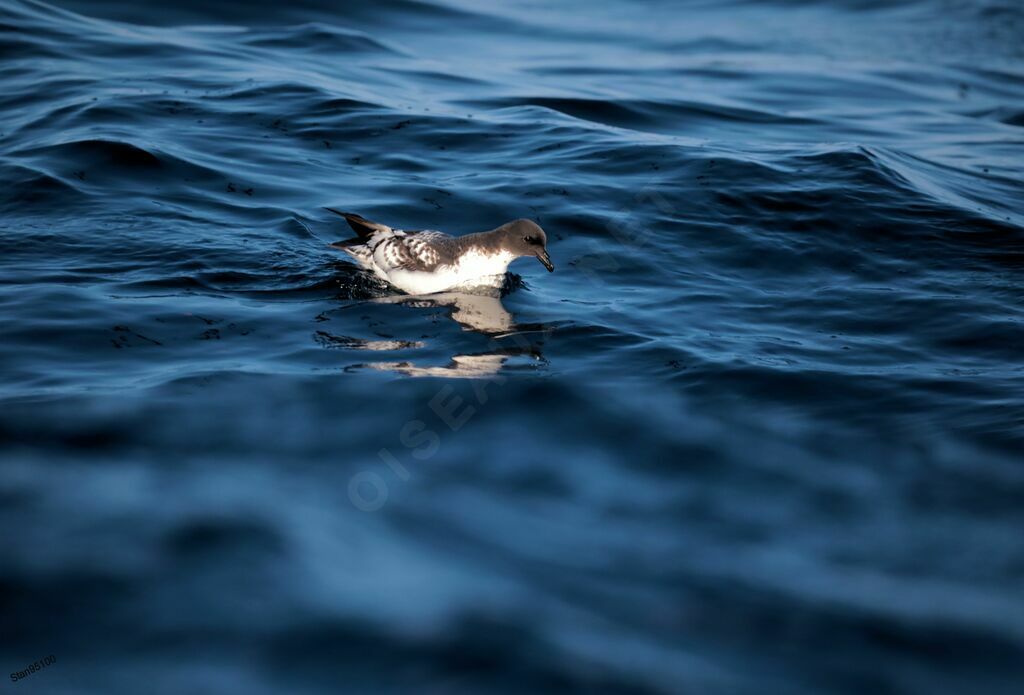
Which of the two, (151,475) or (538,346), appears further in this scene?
(538,346)

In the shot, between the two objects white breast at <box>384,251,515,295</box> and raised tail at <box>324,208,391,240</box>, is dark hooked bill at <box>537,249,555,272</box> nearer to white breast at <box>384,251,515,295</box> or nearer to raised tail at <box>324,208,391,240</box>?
white breast at <box>384,251,515,295</box>

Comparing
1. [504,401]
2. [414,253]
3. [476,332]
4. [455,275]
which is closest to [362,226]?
[414,253]

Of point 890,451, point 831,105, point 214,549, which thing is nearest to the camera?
point 214,549

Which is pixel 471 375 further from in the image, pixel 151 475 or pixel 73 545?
pixel 73 545

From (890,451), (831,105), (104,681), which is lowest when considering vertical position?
(104,681)

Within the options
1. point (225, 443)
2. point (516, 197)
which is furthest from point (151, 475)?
point (516, 197)

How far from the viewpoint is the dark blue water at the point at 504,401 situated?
5.78m

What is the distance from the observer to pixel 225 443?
7.33m

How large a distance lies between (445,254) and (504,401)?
2030 millimetres

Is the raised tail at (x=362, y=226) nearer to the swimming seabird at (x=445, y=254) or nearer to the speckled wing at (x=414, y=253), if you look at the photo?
the swimming seabird at (x=445, y=254)

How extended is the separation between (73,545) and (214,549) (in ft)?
2.50

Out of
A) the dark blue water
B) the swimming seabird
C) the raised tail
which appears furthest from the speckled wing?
the dark blue water

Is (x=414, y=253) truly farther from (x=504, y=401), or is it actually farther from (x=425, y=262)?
(x=504, y=401)

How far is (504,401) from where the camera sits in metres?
8.10
